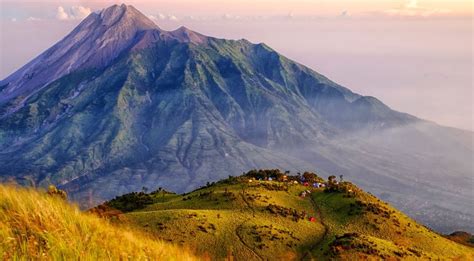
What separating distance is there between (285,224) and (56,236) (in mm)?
42571

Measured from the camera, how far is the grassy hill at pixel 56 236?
250 inches

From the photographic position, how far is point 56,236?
6.66 metres

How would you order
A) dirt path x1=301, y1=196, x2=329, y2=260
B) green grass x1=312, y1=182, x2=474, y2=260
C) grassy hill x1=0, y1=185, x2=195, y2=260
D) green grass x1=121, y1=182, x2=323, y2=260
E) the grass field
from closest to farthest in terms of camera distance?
grassy hill x1=0, y1=185, x2=195, y2=260
the grass field
green grass x1=121, y1=182, x2=323, y2=260
dirt path x1=301, y1=196, x2=329, y2=260
green grass x1=312, y1=182, x2=474, y2=260

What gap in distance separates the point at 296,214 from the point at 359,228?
6314 mm

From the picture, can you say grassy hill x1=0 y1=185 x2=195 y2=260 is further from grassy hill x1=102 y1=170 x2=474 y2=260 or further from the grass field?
grassy hill x1=102 y1=170 x2=474 y2=260

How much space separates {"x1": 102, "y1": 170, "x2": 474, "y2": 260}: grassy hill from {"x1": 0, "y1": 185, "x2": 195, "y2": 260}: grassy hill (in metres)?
25.3

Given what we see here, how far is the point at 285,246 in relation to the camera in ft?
138

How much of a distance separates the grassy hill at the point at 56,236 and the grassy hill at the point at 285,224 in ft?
82.9

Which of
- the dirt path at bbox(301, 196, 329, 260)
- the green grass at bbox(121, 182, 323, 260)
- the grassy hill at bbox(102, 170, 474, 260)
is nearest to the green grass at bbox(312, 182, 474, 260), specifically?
the grassy hill at bbox(102, 170, 474, 260)

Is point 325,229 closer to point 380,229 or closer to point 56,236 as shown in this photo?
point 380,229

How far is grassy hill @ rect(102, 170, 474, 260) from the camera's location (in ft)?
132

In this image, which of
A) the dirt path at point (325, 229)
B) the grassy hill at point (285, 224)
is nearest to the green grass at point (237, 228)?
the grassy hill at point (285, 224)

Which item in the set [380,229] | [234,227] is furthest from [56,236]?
[380,229]

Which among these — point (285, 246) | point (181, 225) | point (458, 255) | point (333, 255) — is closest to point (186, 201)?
point (181, 225)
